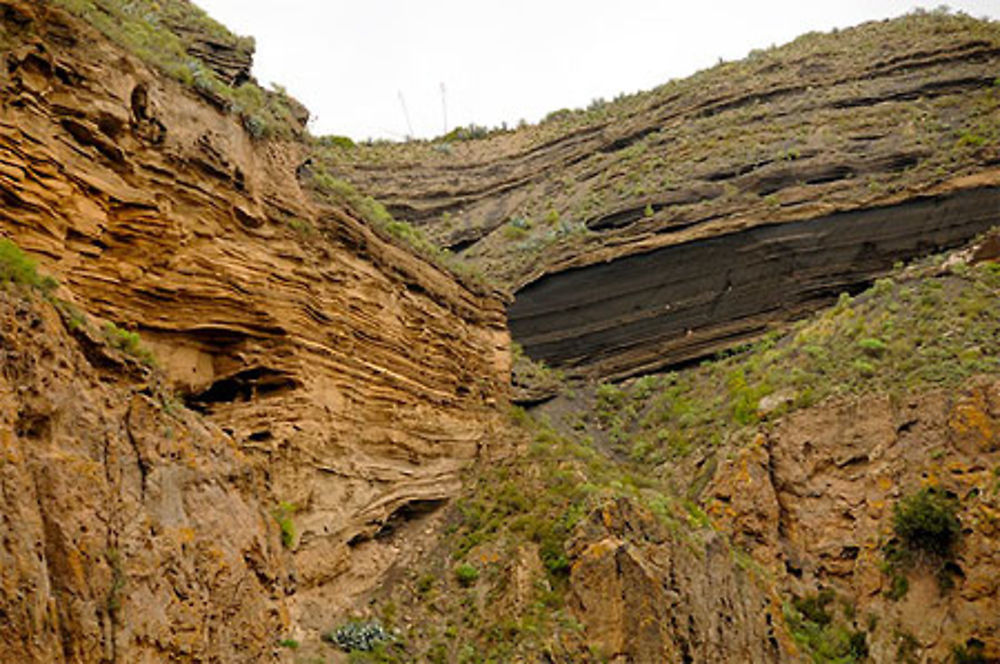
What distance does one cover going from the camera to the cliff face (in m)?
13.9

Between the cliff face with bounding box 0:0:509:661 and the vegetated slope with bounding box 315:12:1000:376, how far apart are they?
1492 cm

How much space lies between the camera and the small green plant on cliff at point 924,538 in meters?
24.9

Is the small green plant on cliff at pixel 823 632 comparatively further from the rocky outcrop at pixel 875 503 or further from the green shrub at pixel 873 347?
the green shrub at pixel 873 347

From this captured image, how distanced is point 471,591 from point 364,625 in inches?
98.8

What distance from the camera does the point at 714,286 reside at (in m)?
38.1

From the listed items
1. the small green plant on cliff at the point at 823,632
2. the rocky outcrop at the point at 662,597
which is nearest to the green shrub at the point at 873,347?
the small green plant on cliff at the point at 823,632

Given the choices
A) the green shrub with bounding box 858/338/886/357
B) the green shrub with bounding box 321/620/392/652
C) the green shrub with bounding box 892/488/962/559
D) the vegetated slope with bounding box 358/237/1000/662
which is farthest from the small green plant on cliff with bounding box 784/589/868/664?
the green shrub with bounding box 321/620/392/652

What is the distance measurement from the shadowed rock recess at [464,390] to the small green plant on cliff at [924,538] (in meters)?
0.16

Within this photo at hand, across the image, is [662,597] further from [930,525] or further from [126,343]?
[126,343]

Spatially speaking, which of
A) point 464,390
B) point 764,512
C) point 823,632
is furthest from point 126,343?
point 764,512

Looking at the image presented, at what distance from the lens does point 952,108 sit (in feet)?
138

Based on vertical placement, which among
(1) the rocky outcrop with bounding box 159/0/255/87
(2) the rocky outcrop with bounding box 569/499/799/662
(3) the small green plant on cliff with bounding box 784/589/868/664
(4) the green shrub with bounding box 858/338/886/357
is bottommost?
(3) the small green plant on cliff with bounding box 784/589/868/664

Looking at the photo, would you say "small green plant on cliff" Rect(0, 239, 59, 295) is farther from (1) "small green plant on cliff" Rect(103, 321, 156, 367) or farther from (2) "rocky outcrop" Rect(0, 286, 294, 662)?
(1) "small green plant on cliff" Rect(103, 321, 156, 367)

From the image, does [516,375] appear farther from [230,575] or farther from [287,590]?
[230,575]
